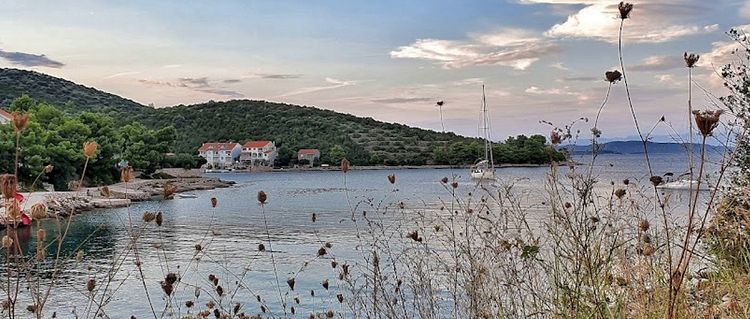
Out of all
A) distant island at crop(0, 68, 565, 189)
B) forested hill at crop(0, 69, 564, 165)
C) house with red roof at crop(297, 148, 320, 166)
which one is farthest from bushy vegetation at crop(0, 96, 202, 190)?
house with red roof at crop(297, 148, 320, 166)

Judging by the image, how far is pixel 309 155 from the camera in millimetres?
79688

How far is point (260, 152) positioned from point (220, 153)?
256 inches

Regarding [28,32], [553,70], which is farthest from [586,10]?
[28,32]

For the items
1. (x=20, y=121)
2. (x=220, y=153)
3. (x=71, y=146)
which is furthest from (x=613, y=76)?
(x=220, y=153)

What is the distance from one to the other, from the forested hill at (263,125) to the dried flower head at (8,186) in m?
73.3

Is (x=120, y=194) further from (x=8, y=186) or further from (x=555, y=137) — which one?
(x=8, y=186)

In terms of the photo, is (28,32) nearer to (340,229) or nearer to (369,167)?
(340,229)

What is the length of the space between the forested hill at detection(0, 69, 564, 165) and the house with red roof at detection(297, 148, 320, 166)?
74 cm

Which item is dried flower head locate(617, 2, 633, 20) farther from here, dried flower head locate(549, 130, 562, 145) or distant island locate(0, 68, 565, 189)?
distant island locate(0, 68, 565, 189)

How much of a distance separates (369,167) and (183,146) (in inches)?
836

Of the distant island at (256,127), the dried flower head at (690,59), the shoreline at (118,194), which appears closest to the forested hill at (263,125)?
the distant island at (256,127)

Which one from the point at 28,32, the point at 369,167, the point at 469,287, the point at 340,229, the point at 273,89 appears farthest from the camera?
the point at 369,167

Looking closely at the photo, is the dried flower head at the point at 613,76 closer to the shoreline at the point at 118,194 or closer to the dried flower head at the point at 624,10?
the dried flower head at the point at 624,10

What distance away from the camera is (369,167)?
257ft
